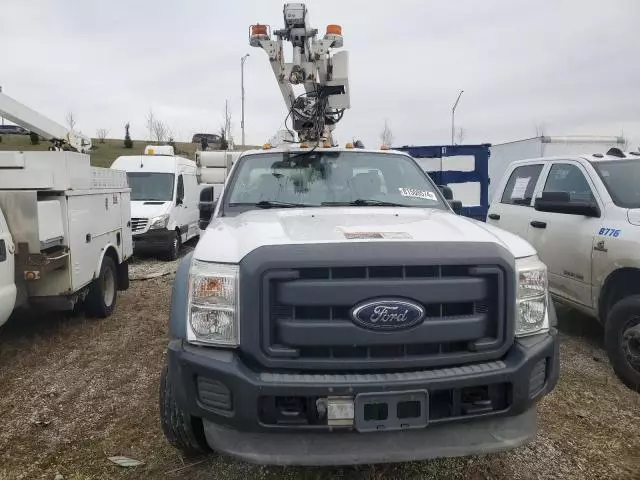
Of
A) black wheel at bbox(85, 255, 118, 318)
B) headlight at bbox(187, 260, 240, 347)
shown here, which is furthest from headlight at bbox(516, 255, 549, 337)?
black wheel at bbox(85, 255, 118, 318)

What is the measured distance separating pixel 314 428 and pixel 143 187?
10.9m

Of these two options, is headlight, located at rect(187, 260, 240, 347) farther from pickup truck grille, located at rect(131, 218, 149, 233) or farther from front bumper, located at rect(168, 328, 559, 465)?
pickup truck grille, located at rect(131, 218, 149, 233)

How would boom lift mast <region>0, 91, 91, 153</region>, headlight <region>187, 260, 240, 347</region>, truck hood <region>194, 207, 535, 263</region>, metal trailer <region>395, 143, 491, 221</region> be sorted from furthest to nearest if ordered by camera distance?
metal trailer <region>395, 143, 491, 221</region> < boom lift mast <region>0, 91, 91, 153</region> < truck hood <region>194, 207, 535, 263</region> < headlight <region>187, 260, 240, 347</region>

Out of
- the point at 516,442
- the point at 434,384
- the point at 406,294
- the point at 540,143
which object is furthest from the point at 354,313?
the point at 540,143

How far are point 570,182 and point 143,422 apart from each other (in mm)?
A: 4635

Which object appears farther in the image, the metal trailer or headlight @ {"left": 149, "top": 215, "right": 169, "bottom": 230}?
the metal trailer

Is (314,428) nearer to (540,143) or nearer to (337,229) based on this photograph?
(337,229)

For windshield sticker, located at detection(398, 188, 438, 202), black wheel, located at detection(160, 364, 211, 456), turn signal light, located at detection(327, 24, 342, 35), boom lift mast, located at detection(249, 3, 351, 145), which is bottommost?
black wheel, located at detection(160, 364, 211, 456)

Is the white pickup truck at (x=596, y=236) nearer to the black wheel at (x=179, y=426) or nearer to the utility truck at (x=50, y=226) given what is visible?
the black wheel at (x=179, y=426)

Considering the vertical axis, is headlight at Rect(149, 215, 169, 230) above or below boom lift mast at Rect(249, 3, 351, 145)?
below

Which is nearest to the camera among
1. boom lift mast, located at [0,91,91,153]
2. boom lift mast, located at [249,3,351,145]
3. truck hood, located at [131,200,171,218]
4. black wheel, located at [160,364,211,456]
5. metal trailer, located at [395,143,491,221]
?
black wheel, located at [160,364,211,456]

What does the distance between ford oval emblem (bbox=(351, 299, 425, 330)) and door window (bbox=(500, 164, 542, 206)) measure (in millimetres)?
4169

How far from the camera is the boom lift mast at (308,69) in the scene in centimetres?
708

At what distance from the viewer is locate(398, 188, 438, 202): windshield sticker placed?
13.3 ft
